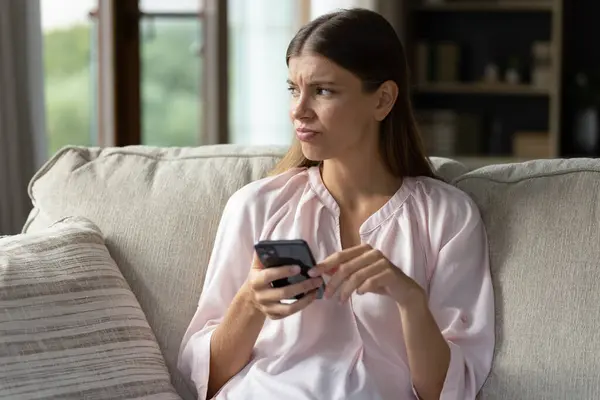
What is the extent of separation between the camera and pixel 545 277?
1.95 meters

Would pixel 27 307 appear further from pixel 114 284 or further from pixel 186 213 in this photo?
pixel 186 213

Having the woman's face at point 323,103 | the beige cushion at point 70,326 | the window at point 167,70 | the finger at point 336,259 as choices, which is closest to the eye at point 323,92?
the woman's face at point 323,103

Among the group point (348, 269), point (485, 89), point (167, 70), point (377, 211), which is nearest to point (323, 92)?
point (377, 211)

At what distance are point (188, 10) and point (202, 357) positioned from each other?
2791mm

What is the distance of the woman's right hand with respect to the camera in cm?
173

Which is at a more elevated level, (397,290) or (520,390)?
(397,290)

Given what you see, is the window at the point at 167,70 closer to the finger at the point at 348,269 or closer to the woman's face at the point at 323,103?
the woman's face at the point at 323,103

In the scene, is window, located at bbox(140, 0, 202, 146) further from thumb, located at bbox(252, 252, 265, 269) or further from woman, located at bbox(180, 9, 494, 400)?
thumb, located at bbox(252, 252, 265, 269)

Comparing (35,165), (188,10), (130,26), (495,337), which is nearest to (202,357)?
(495,337)

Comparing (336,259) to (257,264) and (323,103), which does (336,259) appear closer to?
(257,264)

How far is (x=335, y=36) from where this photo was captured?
191cm

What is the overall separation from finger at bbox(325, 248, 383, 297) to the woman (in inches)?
2.0

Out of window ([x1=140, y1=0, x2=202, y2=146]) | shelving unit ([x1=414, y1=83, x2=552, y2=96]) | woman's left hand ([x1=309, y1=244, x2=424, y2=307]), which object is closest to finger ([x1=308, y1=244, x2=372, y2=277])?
woman's left hand ([x1=309, y1=244, x2=424, y2=307])

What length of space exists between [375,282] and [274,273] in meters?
0.16
